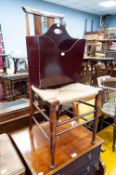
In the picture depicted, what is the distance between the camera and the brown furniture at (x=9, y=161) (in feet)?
2.87

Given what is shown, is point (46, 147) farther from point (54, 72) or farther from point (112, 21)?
point (112, 21)

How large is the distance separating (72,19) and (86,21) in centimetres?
83

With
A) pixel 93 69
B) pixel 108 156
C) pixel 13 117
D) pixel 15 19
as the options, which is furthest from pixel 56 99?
pixel 15 19

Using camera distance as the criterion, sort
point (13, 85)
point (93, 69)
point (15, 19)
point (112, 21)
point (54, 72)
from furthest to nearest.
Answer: point (112, 21)
point (15, 19)
point (93, 69)
point (13, 85)
point (54, 72)

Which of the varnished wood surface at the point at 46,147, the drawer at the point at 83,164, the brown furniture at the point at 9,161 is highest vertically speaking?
the brown furniture at the point at 9,161

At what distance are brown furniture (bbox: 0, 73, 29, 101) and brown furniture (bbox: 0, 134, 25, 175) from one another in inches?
58.3

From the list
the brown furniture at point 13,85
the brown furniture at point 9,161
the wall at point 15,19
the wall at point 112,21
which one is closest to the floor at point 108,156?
the brown furniture at point 9,161

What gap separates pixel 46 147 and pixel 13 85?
63.7 inches

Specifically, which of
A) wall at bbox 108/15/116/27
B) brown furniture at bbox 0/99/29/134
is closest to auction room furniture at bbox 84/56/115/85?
brown furniture at bbox 0/99/29/134

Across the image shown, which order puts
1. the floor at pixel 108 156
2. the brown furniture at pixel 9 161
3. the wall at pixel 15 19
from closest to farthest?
the brown furniture at pixel 9 161 → the floor at pixel 108 156 → the wall at pixel 15 19

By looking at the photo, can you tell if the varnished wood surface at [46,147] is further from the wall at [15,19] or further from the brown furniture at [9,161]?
the wall at [15,19]

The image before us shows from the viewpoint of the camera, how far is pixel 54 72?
105cm

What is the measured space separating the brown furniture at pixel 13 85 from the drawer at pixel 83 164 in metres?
1.74

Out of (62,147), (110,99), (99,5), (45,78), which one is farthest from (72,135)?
(99,5)
